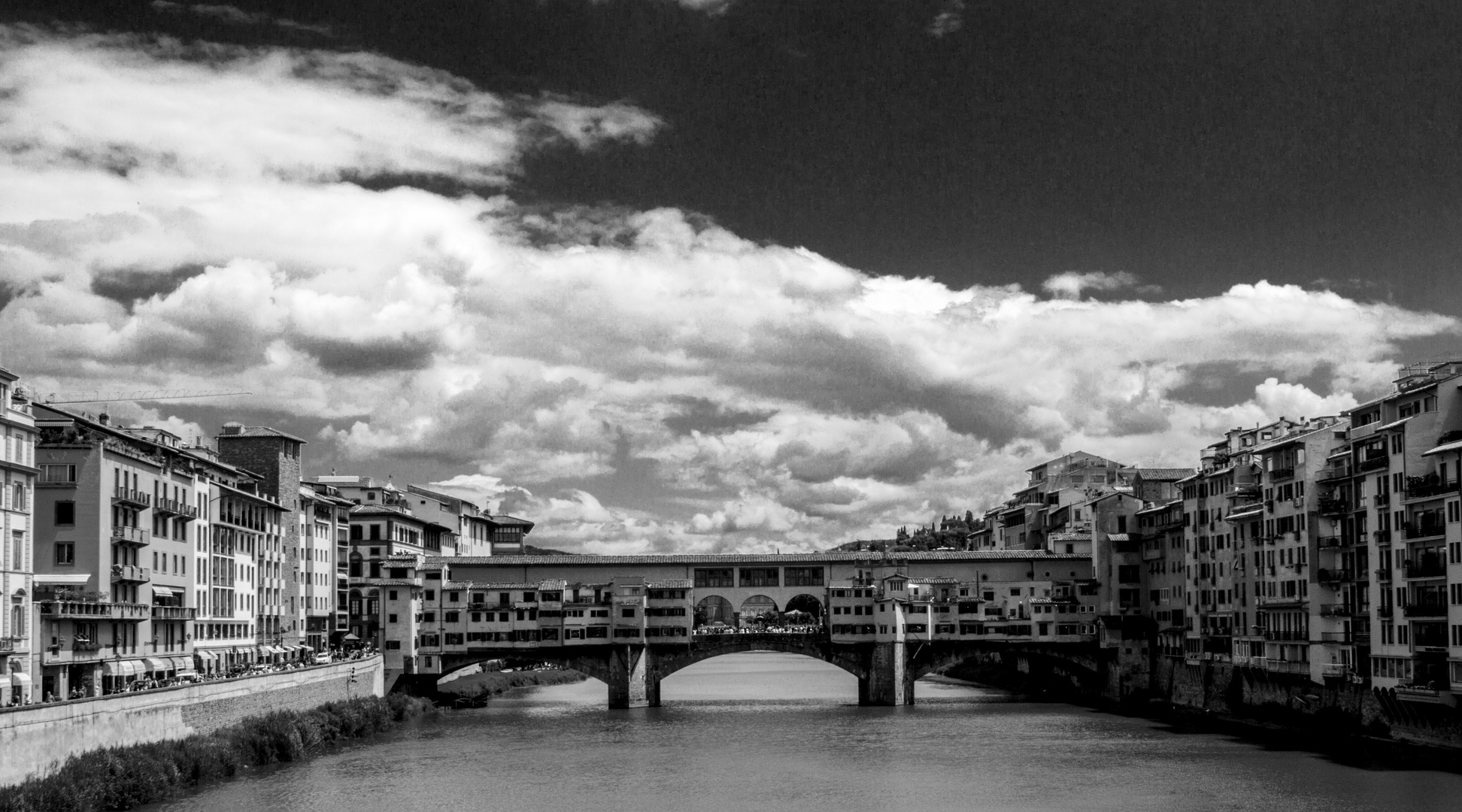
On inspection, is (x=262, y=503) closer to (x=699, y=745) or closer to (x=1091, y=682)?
(x=699, y=745)

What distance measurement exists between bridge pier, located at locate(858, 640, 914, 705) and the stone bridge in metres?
0.04

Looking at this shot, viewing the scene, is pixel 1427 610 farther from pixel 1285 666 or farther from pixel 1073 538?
pixel 1073 538

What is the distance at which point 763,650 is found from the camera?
9519 centimetres

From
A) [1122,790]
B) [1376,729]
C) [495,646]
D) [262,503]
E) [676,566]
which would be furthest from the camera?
[676,566]

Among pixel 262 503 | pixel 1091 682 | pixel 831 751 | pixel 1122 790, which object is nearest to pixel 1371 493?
pixel 1122 790

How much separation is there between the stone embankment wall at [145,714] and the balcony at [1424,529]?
44996mm

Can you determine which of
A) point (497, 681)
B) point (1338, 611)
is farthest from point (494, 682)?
point (1338, 611)

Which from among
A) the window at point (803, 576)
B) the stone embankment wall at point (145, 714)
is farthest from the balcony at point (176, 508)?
the window at point (803, 576)

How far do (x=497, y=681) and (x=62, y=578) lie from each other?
53.2 m

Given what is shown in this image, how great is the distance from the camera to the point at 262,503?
281 ft

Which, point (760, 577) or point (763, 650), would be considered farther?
point (760, 577)

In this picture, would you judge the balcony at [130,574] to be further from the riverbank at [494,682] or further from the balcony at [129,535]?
the riverbank at [494,682]

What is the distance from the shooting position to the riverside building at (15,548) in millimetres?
48188

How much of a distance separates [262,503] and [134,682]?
27.2 m
